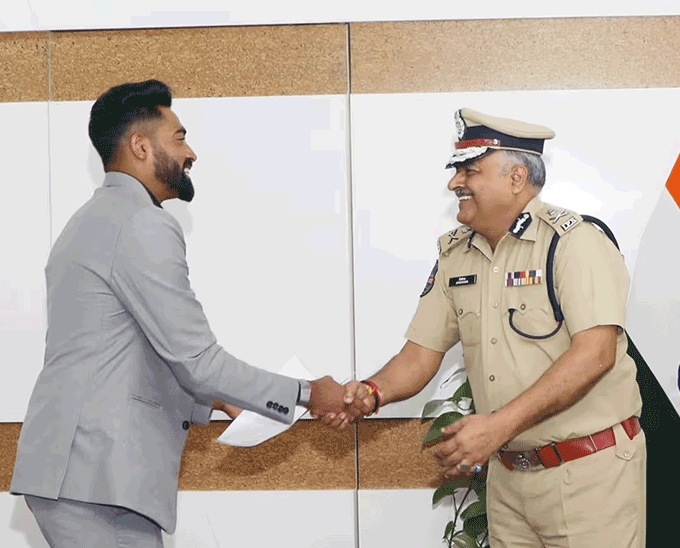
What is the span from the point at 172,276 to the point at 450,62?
159 centimetres

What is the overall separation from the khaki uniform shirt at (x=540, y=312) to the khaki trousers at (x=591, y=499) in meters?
0.08

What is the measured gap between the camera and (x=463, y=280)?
2.84 meters

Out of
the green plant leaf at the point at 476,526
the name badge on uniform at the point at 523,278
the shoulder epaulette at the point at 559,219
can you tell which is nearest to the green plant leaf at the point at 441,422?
the green plant leaf at the point at 476,526

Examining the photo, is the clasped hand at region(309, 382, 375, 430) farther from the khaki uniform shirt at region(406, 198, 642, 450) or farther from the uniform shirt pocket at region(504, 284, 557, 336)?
the uniform shirt pocket at region(504, 284, 557, 336)

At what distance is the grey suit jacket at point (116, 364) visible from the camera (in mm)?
2287

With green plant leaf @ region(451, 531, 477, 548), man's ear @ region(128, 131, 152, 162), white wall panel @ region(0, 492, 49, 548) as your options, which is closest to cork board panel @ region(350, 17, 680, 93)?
man's ear @ region(128, 131, 152, 162)

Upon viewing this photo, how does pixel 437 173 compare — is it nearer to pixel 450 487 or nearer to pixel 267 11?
pixel 267 11

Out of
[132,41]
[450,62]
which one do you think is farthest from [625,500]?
[132,41]

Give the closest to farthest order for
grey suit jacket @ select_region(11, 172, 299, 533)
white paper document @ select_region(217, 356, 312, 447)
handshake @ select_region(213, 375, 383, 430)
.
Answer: grey suit jacket @ select_region(11, 172, 299, 533) < white paper document @ select_region(217, 356, 312, 447) < handshake @ select_region(213, 375, 383, 430)

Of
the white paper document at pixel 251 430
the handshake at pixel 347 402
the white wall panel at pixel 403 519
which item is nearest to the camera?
the white paper document at pixel 251 430

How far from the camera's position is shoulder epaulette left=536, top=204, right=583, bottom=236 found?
8.63 ft

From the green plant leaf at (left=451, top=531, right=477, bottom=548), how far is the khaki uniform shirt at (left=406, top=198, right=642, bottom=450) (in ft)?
2.61

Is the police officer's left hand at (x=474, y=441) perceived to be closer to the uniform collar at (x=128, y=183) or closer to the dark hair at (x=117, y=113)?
the uniform collar at (x=128, y=183)

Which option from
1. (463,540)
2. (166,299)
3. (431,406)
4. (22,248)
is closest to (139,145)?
(166,299)
